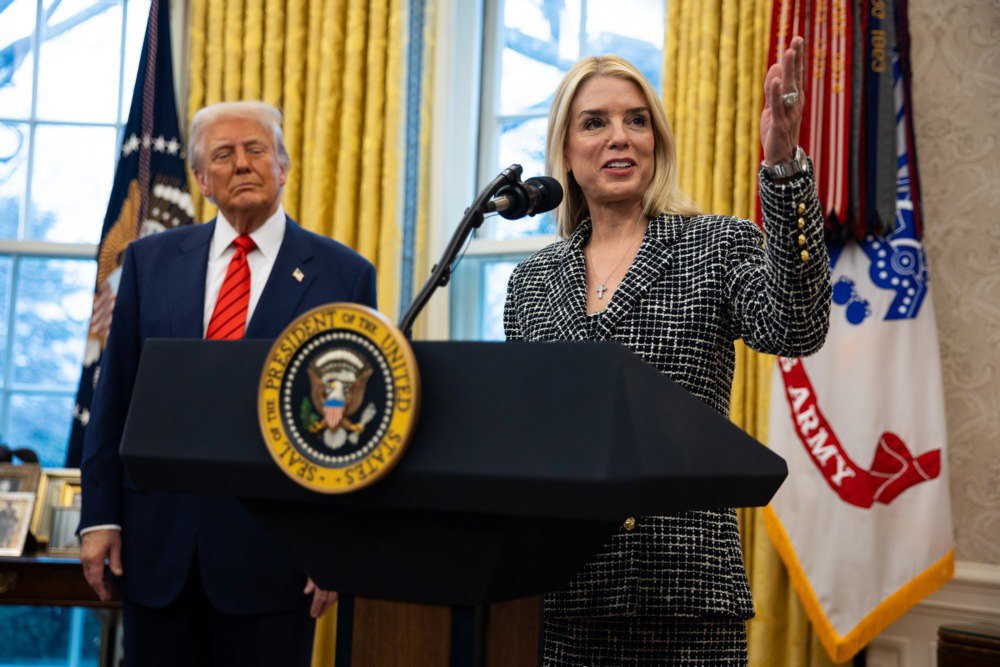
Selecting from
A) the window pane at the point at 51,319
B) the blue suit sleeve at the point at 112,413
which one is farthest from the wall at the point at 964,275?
the window pane at the point at 51,319

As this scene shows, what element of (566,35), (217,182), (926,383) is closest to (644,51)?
(566,35)

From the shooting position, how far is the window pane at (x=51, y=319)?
154 inches

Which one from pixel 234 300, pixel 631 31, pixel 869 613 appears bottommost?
pixel 869 613

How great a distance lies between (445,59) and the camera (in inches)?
145

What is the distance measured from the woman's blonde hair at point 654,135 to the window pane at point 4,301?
3.07 meters

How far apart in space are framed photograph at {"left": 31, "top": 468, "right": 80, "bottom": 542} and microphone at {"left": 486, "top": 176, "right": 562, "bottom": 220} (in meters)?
2.61

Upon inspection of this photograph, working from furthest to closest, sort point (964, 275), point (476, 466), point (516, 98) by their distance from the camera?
point (516, 98) → point (964, 275) → point (476, 466)

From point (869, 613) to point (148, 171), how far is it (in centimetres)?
274

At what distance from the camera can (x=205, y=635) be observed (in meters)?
1.88

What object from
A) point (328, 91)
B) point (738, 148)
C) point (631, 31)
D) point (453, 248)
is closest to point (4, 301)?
point (328, 91)

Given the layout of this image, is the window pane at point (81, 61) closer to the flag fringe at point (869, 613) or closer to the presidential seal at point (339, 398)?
the flag fringe at point (869, 613)

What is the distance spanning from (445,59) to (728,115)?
1216mm

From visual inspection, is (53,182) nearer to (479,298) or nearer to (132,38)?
(132,38)

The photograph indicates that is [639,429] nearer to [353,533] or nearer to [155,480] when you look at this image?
[353,533]
